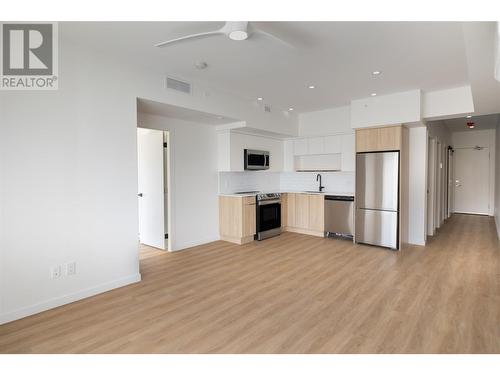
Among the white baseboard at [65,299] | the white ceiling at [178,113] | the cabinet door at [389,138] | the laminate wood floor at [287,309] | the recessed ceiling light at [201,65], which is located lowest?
the laminate wood floor at [287,309]

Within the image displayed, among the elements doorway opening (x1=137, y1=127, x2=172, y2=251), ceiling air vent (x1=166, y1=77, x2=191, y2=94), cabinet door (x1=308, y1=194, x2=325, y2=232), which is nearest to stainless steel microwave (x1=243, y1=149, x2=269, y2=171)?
cabinet door (x1=308, y1=194, x2=325, y2=232)

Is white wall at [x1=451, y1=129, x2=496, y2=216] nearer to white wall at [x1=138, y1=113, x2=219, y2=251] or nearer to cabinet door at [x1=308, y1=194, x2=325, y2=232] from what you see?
cabinet door at [x1=308, y1=194, x2=325, y2=232]

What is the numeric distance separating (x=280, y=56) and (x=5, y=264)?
3.52 metres

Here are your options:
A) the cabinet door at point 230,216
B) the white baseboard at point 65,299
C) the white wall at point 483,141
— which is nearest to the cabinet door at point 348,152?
the cabinet door at point 230,216

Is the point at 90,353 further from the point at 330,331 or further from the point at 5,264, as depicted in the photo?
the point at 330,331

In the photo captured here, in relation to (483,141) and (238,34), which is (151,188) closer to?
(238,34)

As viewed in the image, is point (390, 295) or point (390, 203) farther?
point (390, 203)

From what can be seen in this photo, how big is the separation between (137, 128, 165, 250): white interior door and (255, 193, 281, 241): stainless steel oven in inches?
73.6

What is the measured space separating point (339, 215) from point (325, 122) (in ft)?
6.68

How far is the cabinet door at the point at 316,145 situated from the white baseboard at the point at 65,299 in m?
4.51

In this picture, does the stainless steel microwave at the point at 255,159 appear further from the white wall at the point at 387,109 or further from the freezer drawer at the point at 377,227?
the freezer drawer at the point at 377,227

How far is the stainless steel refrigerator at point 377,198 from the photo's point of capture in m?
5.09
